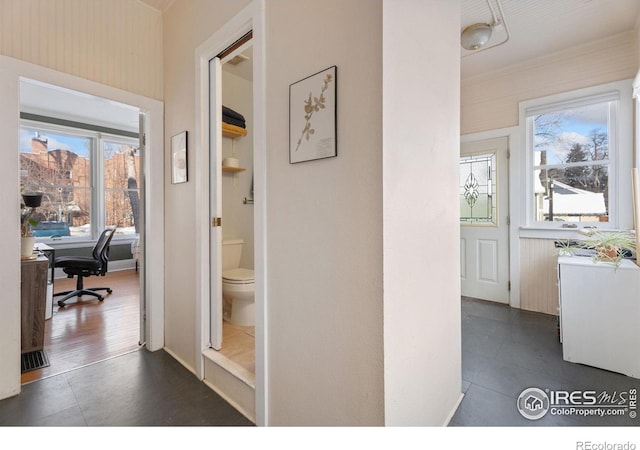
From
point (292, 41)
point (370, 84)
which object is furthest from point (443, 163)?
point (292, 41)

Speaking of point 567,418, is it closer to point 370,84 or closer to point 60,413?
point 370,84

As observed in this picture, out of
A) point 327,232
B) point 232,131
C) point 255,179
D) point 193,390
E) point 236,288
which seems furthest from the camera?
point 232,131

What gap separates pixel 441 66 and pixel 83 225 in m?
6.23

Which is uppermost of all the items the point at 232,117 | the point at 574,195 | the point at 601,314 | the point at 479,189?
the point at 232,117

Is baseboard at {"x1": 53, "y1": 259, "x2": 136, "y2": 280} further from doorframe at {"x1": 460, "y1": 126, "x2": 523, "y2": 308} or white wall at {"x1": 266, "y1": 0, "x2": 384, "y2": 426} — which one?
doorframe at {"x1": 460, "y1": 126, "x2": 523, "y2": 308}

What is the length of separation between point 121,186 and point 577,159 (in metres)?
7.06

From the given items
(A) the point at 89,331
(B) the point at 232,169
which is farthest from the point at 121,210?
(B) the point at 232,169

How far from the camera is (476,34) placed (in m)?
2.51

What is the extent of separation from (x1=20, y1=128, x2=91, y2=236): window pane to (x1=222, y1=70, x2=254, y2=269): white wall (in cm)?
387

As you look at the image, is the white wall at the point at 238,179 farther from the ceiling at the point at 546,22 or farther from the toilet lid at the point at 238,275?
the ceiling at the point at 546,22

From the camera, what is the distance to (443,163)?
4.72ft

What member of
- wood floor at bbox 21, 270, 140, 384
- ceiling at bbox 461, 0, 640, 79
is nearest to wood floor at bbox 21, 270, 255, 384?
wood floor at bbox 21, 270, 140, 384

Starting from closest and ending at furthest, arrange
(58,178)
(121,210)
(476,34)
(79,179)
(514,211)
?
(476,34) → (514,211) → (58,178) → (79,179) → (121,210)

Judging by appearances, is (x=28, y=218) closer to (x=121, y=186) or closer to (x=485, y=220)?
(x=121, y=186)
